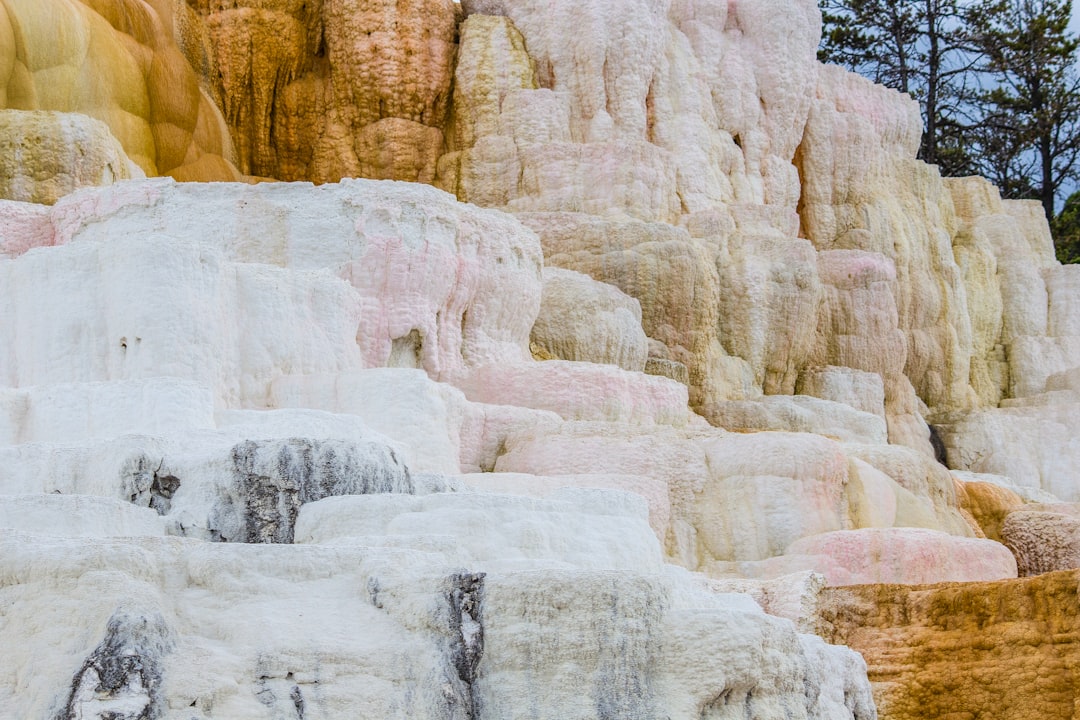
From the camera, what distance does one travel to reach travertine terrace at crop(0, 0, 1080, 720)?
8.38 metres

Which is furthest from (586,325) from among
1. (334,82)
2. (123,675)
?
(123,675)

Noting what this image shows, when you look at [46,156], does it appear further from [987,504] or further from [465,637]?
[465,637]

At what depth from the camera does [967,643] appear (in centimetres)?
1334

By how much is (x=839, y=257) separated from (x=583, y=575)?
63.3 ft

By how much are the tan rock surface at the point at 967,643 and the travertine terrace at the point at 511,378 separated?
1.1 inches

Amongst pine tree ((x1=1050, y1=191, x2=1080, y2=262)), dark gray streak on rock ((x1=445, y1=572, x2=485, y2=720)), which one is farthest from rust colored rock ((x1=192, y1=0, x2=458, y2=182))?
dark gray streak on rock ((x1=445, y1=572, x2=485, y2=720))

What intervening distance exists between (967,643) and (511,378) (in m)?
6.45

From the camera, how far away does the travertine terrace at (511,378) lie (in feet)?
27.5

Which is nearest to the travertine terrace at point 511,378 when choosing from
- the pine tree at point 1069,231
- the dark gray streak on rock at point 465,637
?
the dark gray streak on rock at point 465,637

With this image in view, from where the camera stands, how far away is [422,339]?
1830 centimetres

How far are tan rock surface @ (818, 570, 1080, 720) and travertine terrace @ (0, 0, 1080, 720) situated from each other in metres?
0.03

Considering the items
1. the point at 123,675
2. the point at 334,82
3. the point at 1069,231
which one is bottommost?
the point at 123,675

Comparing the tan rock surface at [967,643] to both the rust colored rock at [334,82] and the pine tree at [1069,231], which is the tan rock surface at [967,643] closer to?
the rust colored rock at [334,82]

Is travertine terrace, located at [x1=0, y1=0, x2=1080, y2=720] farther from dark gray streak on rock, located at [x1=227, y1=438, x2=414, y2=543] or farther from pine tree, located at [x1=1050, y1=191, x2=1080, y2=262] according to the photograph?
pine tree, located at [x1=1050, y1=191, x2=1080, y2=262]
